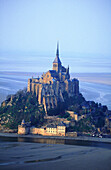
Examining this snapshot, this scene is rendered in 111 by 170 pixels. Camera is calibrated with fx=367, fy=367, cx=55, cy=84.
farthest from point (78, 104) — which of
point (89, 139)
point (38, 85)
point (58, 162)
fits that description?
point (58, 162)

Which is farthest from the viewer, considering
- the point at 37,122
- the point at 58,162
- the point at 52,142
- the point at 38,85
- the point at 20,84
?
the point at 20,84

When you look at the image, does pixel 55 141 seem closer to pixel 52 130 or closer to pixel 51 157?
pixel 52 130

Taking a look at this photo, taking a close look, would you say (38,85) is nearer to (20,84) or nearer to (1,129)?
(1,129)

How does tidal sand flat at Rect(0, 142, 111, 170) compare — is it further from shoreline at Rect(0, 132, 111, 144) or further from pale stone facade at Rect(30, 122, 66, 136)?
pale stone facade at Rect(30, 122, 66, 136)

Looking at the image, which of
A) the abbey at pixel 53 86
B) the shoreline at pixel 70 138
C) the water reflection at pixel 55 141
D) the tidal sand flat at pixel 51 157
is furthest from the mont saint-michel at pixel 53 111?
the tidal sand flat at pixel 51 157

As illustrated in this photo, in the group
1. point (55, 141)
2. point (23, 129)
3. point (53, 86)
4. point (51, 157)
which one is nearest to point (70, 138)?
point (55, 141)

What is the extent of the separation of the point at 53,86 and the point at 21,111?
5600mm

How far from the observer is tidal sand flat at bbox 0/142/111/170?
24484 millimetres

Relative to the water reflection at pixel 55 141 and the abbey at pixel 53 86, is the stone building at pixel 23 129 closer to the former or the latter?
the water reflection at pixel 55 141

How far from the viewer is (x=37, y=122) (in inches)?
1588

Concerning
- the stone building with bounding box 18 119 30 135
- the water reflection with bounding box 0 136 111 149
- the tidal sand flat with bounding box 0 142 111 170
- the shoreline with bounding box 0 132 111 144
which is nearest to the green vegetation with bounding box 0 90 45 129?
the stone building with bounding box 18 119 30 135

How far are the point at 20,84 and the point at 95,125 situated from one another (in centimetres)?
2173

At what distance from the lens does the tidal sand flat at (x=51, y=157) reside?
24484 millimetres

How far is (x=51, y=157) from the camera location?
27.3 m
